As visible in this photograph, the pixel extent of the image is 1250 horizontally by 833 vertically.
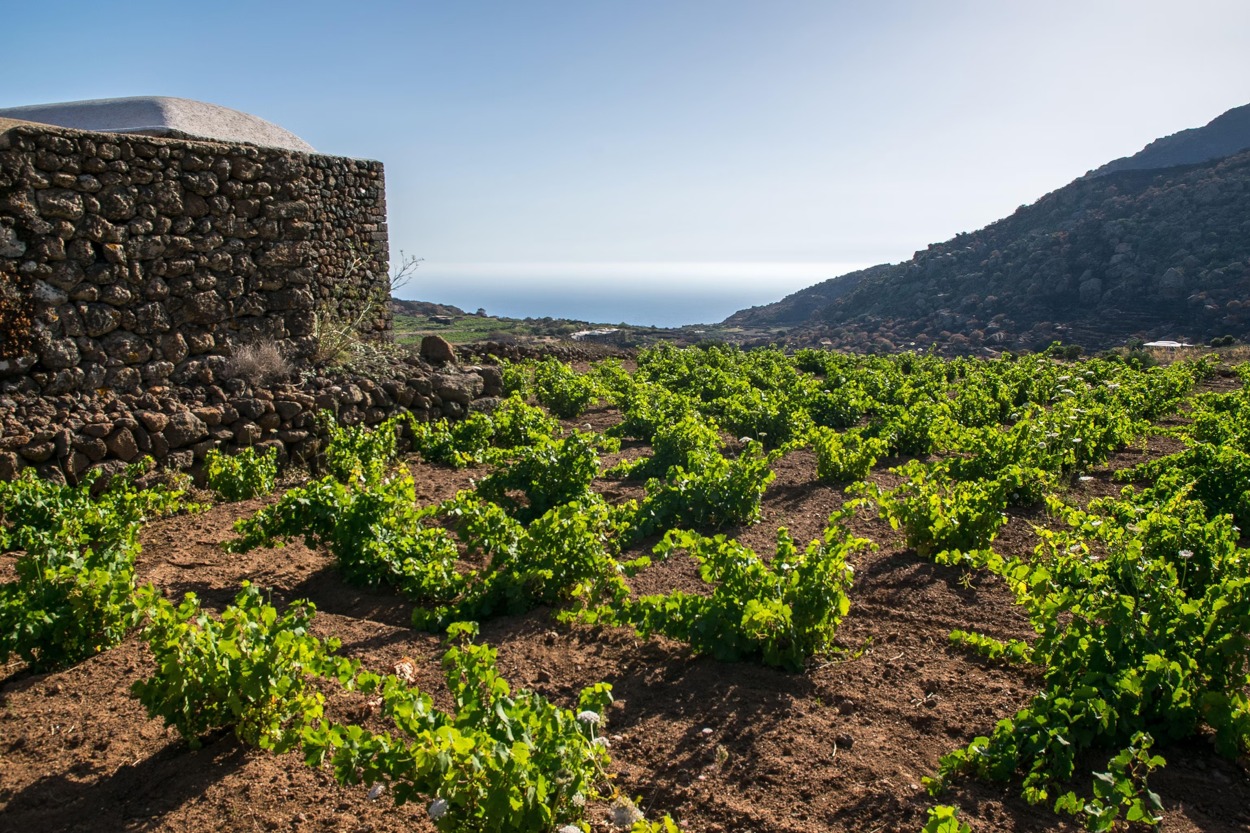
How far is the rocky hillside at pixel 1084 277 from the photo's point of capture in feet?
129

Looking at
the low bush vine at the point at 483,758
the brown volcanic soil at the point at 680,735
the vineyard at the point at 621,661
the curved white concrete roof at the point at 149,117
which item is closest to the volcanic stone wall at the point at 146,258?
the vineyard at the point at 621,661

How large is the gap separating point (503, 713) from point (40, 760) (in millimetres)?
2203

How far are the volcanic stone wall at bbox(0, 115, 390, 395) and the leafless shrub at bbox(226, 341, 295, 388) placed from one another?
14 centimetres

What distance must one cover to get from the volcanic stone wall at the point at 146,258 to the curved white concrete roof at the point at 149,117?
3.40 meters

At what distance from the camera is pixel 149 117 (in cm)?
1377

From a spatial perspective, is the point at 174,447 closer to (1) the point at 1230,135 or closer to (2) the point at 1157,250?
(2) the point at 1157,250

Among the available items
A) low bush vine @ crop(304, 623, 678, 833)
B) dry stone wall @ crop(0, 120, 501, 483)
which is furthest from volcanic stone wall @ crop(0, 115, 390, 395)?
low bush vine @ crop(304, 623, 678, 833)

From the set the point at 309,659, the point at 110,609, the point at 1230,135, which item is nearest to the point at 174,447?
the point at 110,609

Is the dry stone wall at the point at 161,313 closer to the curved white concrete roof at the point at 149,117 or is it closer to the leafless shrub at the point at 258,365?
the leafless shrub at the point at 258,365

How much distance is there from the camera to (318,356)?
36.3ft

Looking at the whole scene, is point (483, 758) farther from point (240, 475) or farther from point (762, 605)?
point (240, 475)

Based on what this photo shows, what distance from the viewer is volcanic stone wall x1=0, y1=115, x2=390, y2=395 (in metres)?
7.86

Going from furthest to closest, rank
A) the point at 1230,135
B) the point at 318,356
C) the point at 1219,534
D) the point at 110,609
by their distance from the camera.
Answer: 1. the point at 1230,135
2. the point at 318,356
3. the point at 1219,534
4. the point at 110,609

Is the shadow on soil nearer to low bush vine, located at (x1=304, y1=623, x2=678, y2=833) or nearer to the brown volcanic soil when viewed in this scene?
the brown volcanic soil
